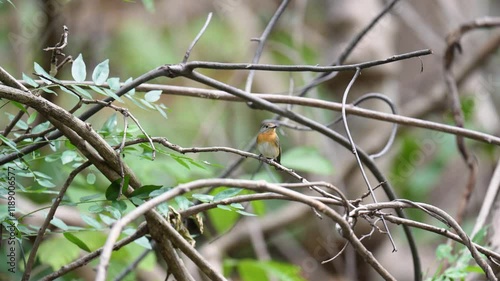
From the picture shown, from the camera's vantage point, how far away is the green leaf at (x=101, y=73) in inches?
35.6

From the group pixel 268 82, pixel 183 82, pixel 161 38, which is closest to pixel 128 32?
pixel 161 38

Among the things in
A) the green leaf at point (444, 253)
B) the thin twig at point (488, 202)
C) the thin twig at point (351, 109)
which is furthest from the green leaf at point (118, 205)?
the thin twig at point (488, 202)

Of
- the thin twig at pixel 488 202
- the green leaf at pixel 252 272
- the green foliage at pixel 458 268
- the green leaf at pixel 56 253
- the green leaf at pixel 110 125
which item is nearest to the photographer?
the green leaf at pixel 110 125

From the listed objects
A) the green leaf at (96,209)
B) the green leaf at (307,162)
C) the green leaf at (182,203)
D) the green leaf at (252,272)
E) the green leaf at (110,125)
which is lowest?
the green leaf at (252,272)

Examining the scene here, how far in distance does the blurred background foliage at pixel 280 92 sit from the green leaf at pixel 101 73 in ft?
1.45

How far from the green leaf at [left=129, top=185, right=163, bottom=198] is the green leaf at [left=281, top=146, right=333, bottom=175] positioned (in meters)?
1.29

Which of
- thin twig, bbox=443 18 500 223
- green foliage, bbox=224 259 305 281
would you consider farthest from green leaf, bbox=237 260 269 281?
thin twig, bbox=443 18 500 223

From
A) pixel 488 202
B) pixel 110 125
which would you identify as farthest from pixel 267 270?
pixel 110 125

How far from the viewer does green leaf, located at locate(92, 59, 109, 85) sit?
905 mm

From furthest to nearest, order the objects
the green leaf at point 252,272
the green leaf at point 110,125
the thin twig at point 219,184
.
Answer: the green leaf at point 252,272
the green leaf at point 110,125
the thin twig at point 219,184

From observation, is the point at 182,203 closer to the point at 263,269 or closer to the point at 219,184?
the point at 219,184

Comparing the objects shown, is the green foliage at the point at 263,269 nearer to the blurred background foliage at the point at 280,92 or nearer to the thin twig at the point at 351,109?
the blurred background foliage at the point at 280,92

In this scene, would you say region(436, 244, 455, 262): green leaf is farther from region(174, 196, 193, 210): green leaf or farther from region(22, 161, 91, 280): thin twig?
region(22, 161, 91, 280): thin twig

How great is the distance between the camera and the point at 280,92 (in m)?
2.84
